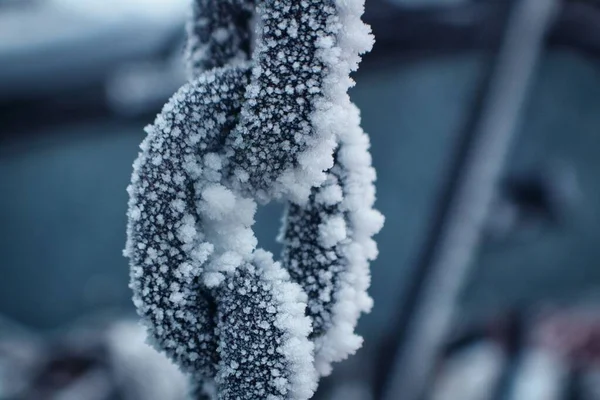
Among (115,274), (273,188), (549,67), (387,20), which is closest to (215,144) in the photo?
(273,188)

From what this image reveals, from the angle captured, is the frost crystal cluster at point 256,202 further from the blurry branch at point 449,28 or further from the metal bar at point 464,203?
the blurry branch at point 449,28

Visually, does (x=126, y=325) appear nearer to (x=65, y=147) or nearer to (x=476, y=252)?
(x=65, y=147)

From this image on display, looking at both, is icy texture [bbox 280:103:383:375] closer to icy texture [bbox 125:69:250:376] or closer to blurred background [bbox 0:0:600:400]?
icy texture [bbox 125:69:250:376]

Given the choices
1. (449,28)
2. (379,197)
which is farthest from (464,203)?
(449,28)

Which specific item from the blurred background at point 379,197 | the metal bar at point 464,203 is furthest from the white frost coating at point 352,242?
the blurred background at point 379,197

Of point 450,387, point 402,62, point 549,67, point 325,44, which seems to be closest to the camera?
point 325,44

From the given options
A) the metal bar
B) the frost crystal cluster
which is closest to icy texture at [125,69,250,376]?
the frost crystal cluster
